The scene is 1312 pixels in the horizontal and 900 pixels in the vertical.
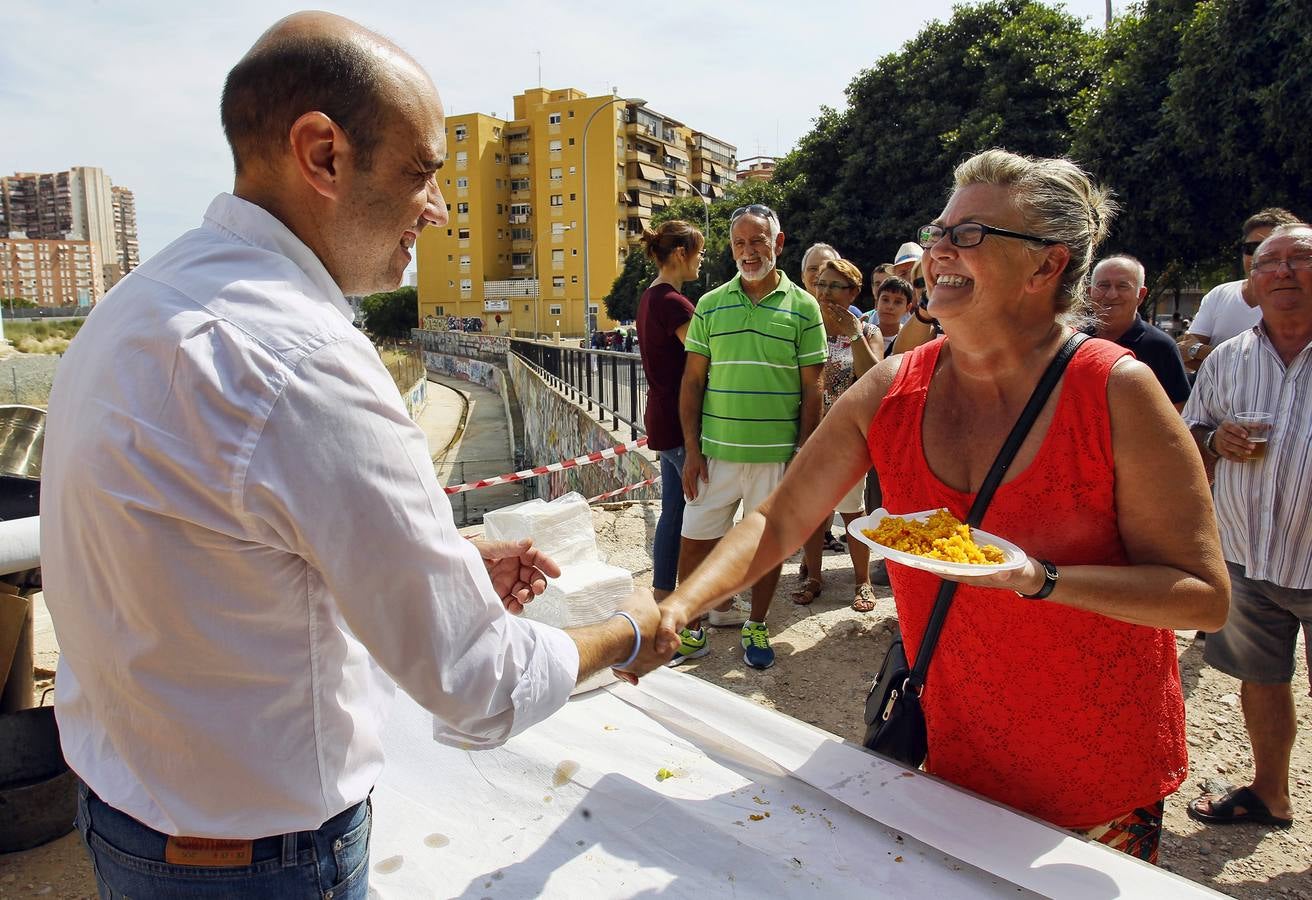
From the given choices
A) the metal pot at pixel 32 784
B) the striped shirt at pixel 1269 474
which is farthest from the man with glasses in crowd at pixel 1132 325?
the metal pot at pixel 32 784

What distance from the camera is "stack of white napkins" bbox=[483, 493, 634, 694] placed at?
358 cm

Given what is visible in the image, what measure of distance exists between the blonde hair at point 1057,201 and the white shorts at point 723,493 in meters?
2.71

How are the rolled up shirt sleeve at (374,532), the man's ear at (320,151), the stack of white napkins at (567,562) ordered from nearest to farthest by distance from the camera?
the rolled up shirt sleeve at (374,532) → the man's ear at (320,151) → the stack of white napkins at (567,562)

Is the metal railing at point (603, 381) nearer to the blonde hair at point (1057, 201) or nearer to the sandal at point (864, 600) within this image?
the sandal at point (864, 600)

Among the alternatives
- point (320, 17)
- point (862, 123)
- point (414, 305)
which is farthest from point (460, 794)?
point (414, 305)

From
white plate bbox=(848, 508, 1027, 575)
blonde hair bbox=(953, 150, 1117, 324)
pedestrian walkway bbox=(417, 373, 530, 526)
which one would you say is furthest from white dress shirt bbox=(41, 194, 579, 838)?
pedestrian walkway bbox=(417, 373, 530, 526)

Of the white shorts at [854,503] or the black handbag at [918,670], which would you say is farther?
the white shorts at [854,503]

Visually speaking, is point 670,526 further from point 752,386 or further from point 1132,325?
point 1132,325

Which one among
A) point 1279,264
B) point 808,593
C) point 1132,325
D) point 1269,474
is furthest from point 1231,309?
point 808,593

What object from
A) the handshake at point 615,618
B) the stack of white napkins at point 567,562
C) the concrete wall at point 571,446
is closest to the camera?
the handshake at point 615,618

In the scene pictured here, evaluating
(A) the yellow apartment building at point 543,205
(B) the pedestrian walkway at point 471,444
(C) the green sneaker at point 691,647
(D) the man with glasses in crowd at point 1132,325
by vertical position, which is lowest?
(B) the pedestrian walkway at point 471,444

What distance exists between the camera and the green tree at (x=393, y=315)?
83.1m

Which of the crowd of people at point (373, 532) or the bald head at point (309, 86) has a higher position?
the bald head at point (309, 86)

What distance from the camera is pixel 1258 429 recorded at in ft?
9.69
